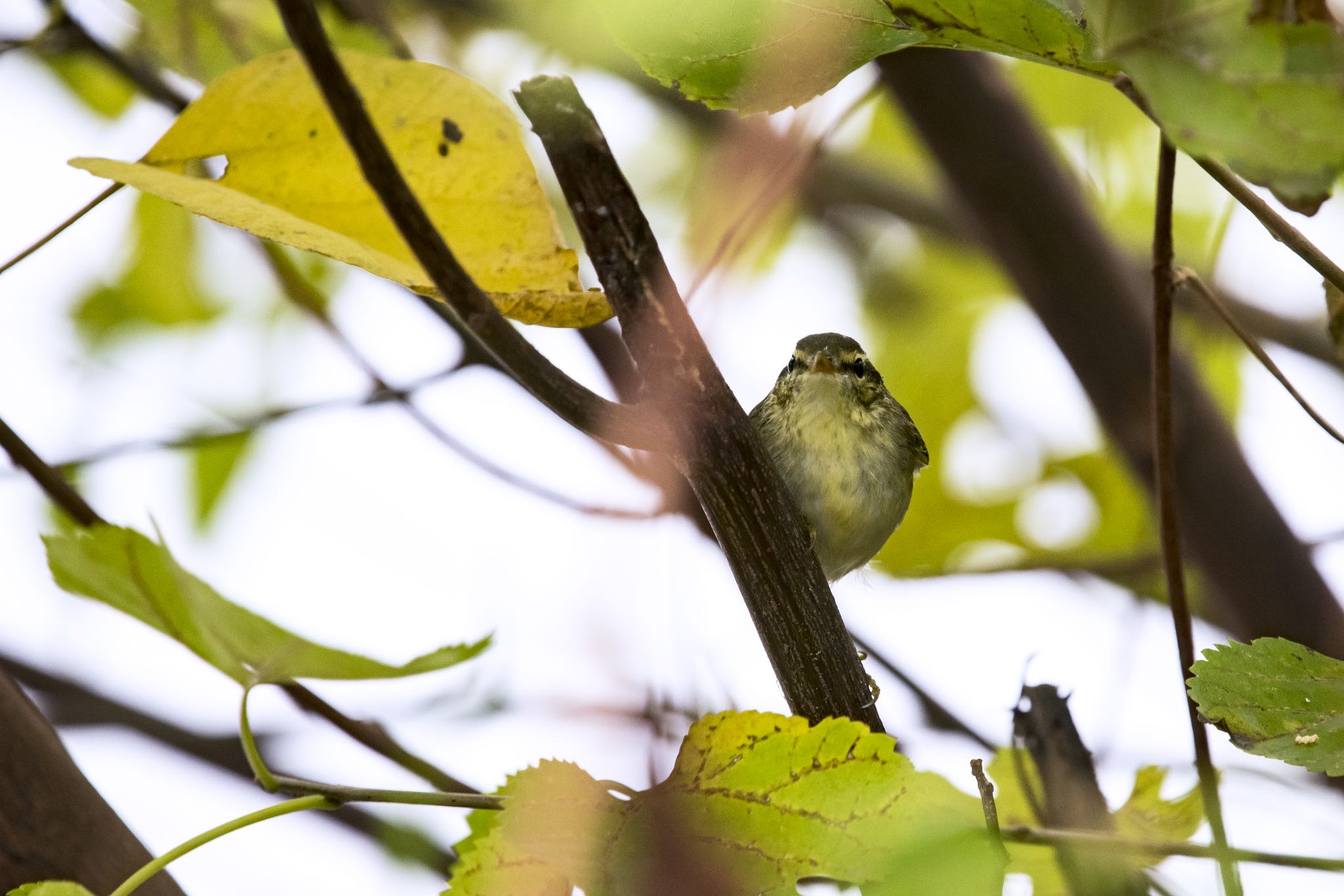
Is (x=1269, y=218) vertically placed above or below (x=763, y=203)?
below

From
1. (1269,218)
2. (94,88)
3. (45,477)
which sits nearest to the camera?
(1269,218)

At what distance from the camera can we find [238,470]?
2363mm

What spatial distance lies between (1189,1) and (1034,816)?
1.10m

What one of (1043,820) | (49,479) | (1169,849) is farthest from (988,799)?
(49,479)

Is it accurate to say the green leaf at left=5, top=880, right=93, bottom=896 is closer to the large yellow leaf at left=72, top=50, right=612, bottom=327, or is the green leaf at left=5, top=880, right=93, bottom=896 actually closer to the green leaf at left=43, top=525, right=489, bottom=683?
the green leaf at left=43, top=525, right=489, bottom=683

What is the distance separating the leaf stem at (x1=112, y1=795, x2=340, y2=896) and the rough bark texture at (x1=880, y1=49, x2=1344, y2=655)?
5.18 ft

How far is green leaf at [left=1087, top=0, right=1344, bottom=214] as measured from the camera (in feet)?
2.22

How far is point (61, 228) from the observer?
1.12m

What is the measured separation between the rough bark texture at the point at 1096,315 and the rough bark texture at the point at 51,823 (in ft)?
5.34

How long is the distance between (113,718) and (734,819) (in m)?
1.30

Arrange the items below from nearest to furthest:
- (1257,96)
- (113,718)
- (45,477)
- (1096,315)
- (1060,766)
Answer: (1257,96) < (45,477) < (1060,766) < (113,718) < (1096,315)

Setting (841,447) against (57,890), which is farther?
(841,447)

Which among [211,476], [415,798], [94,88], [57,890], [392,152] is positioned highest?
[94,88]

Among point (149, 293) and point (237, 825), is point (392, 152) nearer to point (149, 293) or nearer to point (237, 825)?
point (237, 825)
